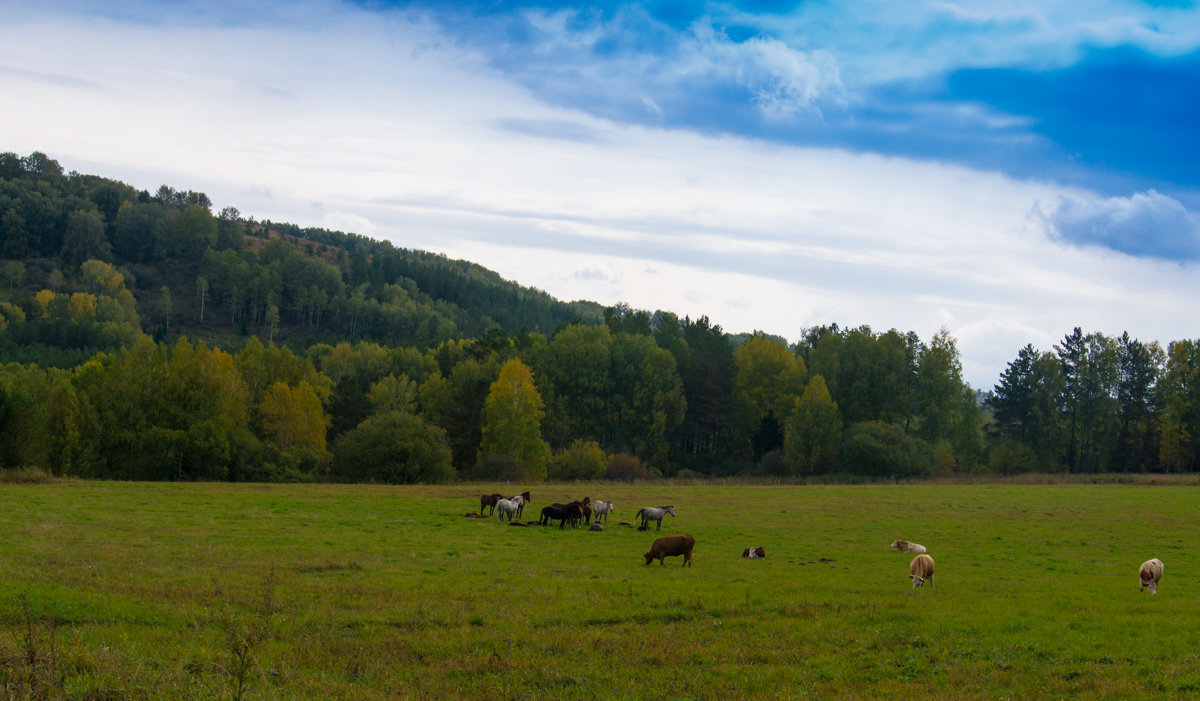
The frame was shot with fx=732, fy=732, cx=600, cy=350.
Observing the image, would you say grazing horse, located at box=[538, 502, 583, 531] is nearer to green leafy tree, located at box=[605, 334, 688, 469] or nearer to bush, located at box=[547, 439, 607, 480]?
bush, located at box=[547, 439, 607, 480]

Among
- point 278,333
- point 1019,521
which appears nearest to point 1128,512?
point 1019,521

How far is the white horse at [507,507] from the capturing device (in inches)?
1276

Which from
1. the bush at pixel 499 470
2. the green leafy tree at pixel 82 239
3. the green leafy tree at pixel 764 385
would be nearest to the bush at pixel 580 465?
the bush at pixel 499 470

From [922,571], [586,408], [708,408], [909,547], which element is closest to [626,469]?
[586,408]

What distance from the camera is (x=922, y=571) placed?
19.3m

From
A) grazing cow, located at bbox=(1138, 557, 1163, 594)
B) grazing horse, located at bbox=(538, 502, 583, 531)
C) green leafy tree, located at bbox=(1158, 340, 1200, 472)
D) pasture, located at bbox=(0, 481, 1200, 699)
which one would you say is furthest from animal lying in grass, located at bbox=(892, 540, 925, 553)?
green leafy tree, located at bbox=(1158, 340, 1200, 472)

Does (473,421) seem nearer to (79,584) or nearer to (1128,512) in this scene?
(1128,512)

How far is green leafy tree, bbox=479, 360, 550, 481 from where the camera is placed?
75500 millimetres

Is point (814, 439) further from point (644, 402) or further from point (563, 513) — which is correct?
point (563, 513)

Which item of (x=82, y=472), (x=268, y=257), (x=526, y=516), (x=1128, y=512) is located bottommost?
(x=82, y=472)

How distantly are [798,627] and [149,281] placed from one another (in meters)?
211

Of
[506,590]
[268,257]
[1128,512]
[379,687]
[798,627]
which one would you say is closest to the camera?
[379,687]

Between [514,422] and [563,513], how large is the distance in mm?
45540

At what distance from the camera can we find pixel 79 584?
14969 millimetres
